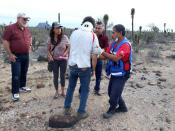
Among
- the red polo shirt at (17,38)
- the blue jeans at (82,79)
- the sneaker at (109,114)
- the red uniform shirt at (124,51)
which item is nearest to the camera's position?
the red uniform shirt at (124,51)

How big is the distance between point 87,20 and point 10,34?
158cm

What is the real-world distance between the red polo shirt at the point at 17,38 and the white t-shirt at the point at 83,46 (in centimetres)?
144

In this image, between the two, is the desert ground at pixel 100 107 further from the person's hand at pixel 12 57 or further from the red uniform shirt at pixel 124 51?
the red uniform shirt at pixel 124 51

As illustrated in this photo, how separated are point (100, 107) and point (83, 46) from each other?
1.48 m

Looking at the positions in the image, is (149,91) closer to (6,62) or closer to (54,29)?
(54,29)

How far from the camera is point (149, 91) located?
4.48 m

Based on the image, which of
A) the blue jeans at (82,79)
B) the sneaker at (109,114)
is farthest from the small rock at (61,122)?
the sneaker at (109,114)

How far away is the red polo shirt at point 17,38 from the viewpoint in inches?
136

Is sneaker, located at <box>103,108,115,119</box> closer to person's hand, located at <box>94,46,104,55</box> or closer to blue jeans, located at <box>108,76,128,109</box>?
blue jeans, located at <box>108,76,128,109</box>

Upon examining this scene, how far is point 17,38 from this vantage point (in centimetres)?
357

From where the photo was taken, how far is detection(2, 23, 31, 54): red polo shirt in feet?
11.3

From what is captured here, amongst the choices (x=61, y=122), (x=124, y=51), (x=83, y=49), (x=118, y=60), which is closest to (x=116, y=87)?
(x=118, y=60)

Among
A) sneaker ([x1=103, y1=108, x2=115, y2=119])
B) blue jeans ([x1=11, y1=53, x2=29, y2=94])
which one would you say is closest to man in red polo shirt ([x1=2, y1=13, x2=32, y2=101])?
blue jeans ([x1=11, y1=53, x2=29, y2=94])

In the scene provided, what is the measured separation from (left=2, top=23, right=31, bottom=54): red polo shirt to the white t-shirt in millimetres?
1437
